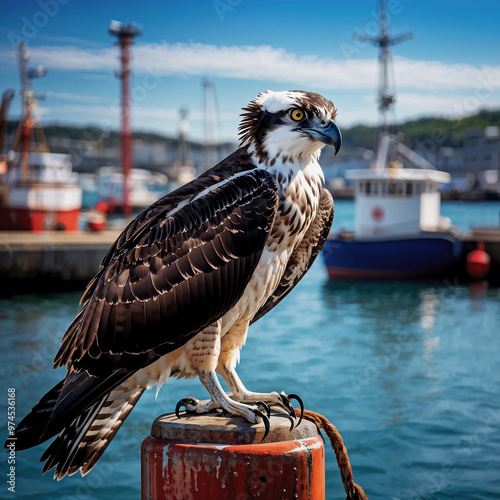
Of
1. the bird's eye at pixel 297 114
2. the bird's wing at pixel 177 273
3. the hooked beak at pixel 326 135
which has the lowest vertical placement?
the bird's wing at pixel 177 273

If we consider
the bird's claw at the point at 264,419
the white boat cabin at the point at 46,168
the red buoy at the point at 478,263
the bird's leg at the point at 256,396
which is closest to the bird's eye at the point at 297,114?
the bird's leg at the point at 256,396

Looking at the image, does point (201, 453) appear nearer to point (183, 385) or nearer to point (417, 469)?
point (417, 469)

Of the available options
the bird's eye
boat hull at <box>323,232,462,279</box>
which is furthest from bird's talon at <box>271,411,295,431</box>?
boat hull at <box>323,232,462,279</box>

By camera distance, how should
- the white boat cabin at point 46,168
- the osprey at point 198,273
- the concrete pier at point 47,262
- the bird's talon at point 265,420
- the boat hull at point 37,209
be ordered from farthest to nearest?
the white boat cabin at point 46,168, the boat hull at point 37,209, the concrete pier at point 47,262, the osprey at point 198,273, the bird's talon at point 265,420

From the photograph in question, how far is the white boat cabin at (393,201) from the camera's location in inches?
1005

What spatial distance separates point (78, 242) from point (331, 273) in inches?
403

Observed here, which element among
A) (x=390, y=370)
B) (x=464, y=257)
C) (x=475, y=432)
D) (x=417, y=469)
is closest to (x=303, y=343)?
(x=390, y=370)

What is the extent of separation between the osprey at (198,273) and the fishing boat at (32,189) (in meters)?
26.1

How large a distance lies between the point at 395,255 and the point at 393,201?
2.11 m

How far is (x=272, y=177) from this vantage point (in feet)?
11.6

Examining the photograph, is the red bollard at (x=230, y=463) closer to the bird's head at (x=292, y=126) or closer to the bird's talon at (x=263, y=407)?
the bird's talon at (x=263, y=407)

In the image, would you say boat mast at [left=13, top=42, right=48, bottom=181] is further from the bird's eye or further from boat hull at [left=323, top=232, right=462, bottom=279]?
the bird's eye

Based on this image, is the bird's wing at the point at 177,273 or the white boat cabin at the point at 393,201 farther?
the white boat cabin at the point at 393,201

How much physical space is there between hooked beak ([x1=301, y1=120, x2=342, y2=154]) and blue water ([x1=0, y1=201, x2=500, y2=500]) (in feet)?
20.0
